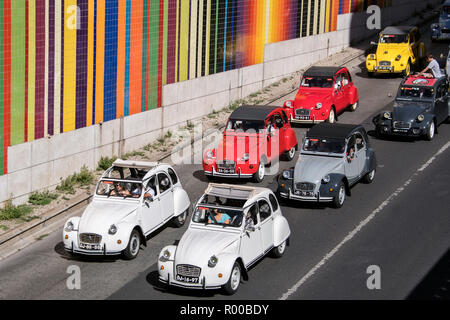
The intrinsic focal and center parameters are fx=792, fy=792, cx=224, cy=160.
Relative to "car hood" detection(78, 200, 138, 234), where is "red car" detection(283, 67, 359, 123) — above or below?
above

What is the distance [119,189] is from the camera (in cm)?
2055

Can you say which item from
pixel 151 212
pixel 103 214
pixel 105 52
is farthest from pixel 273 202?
pixel 105 52

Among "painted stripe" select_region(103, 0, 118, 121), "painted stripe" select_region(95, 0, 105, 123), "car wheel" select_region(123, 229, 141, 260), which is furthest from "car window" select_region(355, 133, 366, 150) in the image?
"painted stripe" select_region(95, 0, 105, 123)

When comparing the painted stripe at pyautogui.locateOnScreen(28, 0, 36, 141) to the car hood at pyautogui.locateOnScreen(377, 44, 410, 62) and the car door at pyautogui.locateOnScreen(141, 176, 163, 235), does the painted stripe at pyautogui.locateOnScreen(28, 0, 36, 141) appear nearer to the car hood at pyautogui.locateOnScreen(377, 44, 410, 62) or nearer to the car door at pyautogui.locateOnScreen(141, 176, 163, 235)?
the car door at pyautogui.locateOnScreen(141, 176, 163, 235)

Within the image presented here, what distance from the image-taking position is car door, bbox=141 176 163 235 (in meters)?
20.0

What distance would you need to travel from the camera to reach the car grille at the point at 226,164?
2441cm

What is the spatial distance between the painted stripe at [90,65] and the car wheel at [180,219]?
18.4ft

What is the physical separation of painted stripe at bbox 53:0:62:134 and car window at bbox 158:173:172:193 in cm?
467

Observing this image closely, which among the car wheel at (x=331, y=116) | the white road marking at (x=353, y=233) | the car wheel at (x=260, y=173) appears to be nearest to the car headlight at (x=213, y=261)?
the white road marking at (x=353, y=233)

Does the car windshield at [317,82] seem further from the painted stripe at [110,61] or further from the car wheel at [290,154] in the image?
the painted stripe at [110,61]

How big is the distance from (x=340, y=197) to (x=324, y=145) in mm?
1909

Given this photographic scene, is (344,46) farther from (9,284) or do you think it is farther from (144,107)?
(9,284)

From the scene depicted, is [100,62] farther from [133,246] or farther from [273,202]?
[273,202]
